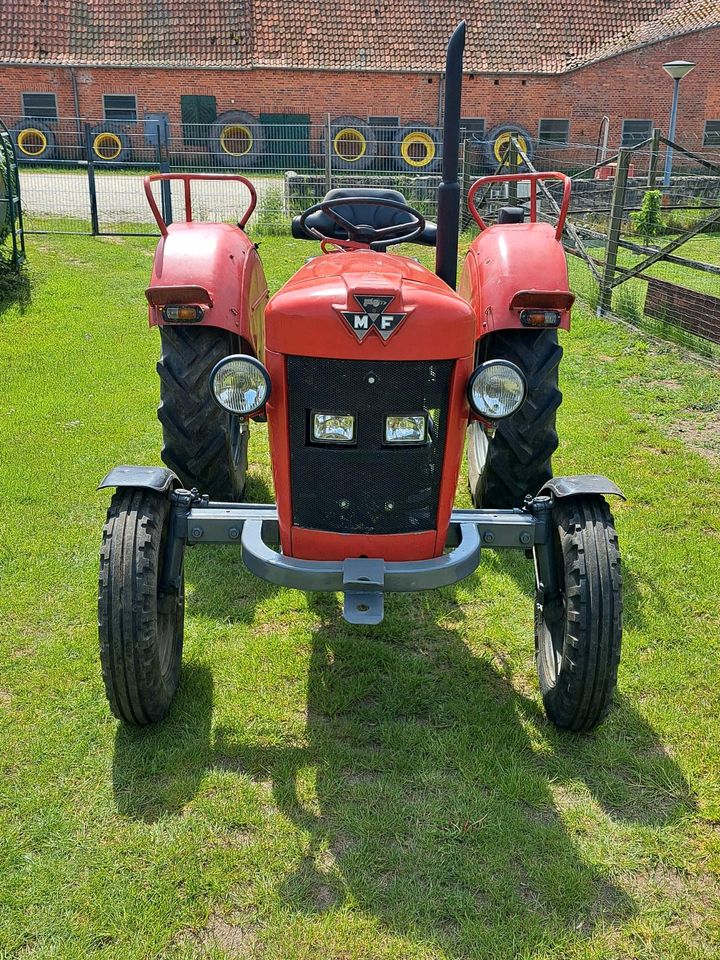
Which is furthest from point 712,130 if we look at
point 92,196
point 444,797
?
point 444,797

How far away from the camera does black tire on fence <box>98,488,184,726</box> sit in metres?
2.77

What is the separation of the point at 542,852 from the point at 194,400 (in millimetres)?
2264

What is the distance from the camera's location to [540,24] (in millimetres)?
25922

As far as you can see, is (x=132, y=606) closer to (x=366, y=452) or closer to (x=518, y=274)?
(x=366, y=452)

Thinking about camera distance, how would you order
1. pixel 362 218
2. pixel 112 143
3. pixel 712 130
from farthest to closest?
pixel 712 130, pixel 112 143, pixel 362 218

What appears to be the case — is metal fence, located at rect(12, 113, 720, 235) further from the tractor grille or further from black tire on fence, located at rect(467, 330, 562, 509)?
the tractor grille

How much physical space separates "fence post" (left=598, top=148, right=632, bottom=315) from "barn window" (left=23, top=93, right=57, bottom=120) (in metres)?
20.8

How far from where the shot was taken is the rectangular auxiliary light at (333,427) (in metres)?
2.76

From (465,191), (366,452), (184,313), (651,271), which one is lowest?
(651,271)

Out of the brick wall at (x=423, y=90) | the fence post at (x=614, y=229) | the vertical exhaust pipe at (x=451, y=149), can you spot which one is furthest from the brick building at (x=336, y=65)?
the vertical exhaust pipe at (x=451, y=149)

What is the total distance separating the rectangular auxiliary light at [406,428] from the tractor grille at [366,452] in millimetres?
20

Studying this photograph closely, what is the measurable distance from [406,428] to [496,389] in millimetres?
304

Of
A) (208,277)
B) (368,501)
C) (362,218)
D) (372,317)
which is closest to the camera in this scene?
(372,317)

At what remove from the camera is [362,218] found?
4.73m
